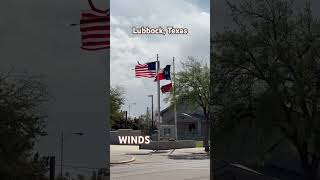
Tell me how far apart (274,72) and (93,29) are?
141 inches

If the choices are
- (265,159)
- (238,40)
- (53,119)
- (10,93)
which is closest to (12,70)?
(10,93)

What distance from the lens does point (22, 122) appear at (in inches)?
432

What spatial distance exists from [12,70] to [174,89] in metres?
21.4

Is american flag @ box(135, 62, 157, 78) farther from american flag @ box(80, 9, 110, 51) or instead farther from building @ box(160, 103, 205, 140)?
american flag @ box(80, 9, 110, 51)

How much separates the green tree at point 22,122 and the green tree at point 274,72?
3466 millimetres

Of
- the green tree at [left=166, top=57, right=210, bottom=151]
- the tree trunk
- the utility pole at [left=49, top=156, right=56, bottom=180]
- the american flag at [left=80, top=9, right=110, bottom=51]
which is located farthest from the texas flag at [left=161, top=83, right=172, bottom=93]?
the tree trunk

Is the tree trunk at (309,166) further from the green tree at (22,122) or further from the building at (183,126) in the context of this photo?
the building at (183,126)

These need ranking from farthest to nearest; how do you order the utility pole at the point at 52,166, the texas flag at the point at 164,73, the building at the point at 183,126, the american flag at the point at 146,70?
the building at the point at 183,126
the texas flag at the point at 164,73
the american flag at the point at 146,70
the utility pole at the point at 52,166

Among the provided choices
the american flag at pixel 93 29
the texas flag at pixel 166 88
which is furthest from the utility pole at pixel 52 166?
the texas flag at pixel 166 88

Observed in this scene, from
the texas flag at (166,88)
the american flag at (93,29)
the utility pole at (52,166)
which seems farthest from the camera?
the texas flag at (166,88)

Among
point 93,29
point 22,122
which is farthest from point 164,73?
point 22,122

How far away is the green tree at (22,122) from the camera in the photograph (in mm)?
10836

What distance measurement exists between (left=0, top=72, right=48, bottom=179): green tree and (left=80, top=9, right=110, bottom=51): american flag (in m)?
1.22

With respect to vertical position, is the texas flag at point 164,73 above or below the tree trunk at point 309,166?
above
